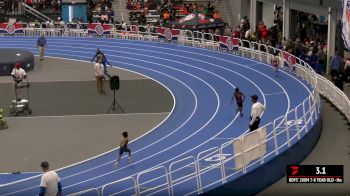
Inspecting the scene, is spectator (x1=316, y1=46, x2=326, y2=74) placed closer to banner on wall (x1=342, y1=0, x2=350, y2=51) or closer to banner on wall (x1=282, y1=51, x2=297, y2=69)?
banner on wall (x1=282, y1=51, x2=297, y2=69)

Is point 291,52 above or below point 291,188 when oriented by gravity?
above

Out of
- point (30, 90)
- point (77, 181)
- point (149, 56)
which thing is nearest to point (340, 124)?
point (77, 181)

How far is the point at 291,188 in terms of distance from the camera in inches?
738

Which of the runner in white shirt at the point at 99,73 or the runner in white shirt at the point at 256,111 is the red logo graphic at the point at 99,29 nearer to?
the runner in white shirt at the point at 99,73

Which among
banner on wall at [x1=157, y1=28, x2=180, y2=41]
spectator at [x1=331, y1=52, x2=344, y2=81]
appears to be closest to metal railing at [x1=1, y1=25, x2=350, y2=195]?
spectator at [x1=331, y1=52, x2=344, y2=81]

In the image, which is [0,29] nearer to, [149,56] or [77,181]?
[149,56]

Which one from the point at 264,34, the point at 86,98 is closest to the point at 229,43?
the point at 264,34

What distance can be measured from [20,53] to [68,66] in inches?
95.1

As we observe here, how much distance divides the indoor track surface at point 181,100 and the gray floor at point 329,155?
4.08ft

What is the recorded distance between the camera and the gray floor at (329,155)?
18.1 m

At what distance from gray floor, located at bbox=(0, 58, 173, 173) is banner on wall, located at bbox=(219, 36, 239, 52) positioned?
702 cm

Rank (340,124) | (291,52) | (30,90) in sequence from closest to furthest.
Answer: (340,124), (30,90), (291,52)

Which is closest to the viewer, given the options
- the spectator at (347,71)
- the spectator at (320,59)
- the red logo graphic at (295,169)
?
the red logo graphic at (295,169)
